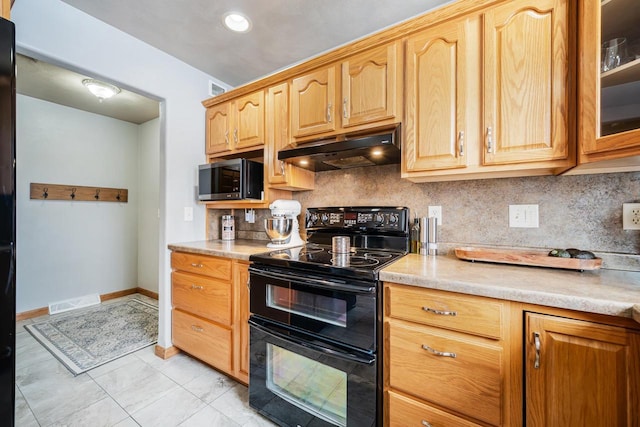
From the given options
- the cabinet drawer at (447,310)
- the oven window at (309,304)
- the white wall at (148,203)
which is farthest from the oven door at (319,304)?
the white wall at (148,203)

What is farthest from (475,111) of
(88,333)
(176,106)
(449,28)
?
(88,333)

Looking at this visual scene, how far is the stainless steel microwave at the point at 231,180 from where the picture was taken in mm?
2053

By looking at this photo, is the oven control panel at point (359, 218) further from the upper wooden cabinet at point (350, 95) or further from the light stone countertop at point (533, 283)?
the upper wooden cabinet at point (350, 95)

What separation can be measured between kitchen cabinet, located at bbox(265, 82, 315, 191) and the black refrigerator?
4.42 ft

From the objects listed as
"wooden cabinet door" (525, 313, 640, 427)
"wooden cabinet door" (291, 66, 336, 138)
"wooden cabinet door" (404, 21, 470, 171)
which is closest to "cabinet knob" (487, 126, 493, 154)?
"wooden cabinet door" (404, 21, 470, 171)

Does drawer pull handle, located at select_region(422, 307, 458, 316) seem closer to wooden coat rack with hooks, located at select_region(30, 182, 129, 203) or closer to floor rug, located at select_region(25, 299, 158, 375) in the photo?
floor rug, located at select_region(25, 299, 158, 375)

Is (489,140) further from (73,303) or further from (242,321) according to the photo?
(73,303)

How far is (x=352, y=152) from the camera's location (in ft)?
5.17

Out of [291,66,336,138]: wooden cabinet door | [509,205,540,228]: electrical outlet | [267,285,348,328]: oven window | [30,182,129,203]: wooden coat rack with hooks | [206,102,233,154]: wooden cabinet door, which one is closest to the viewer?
[267,285,348,328]: oven window

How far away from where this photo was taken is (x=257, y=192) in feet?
6.97

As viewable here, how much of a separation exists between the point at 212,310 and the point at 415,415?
140 centimetres

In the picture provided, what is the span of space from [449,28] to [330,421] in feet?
6.84

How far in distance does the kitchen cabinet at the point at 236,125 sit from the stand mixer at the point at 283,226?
544 millimetres

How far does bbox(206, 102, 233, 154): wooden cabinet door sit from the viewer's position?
230 cm
